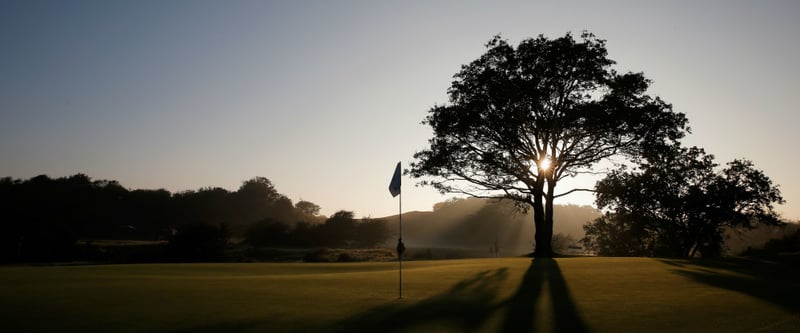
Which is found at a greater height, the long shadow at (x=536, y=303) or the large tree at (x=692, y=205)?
the large tree at (x=692, y=205)

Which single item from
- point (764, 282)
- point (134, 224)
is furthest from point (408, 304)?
point (134, 224)

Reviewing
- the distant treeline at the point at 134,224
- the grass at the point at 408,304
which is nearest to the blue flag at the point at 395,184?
the grass at the point at 408,304

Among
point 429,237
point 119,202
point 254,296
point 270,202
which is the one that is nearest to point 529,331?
point 254,296

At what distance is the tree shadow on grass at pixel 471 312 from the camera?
998cm

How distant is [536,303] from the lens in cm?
1277

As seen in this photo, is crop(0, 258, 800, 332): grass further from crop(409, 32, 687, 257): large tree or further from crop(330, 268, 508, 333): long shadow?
crop(409, 32, 687, 257): large tree

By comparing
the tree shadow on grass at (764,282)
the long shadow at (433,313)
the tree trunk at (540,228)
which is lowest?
the long shadow at (433,313)

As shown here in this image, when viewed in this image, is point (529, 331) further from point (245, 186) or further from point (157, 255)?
point (245, 186)

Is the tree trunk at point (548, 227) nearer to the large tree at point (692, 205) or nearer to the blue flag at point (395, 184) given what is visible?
the large tree at point (692, 205)

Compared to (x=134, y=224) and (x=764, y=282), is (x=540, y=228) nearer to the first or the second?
(x=764, y=282)

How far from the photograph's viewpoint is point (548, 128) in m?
34.2

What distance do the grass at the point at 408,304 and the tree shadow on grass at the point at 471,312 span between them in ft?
0.08

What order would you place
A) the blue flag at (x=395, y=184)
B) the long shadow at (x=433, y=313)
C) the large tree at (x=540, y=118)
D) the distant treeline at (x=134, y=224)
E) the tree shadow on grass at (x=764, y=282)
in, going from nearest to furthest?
the long shadow at (x=433, y=313), the tree shadow on grass at (x=764, y=282), the blue flag at (x=395, y=184), the large tree at (x=540, y=118), the distant treeline at (x=134, y=224)

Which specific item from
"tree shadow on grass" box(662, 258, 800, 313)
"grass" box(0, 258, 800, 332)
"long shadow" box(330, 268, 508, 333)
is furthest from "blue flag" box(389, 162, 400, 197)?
"tree shadow on grass" box(662, 258, 800, 313)
